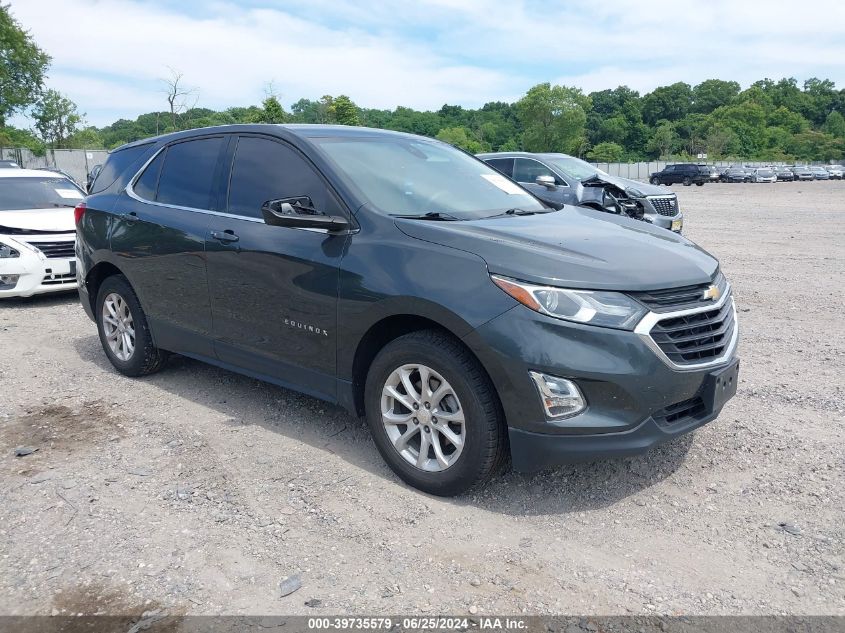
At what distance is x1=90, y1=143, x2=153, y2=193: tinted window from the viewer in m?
5.55

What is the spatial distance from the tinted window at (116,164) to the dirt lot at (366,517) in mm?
1660

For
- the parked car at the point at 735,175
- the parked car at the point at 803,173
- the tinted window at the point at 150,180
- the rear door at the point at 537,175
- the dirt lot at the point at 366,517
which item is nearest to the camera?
the dirt lot at the point at 366,517

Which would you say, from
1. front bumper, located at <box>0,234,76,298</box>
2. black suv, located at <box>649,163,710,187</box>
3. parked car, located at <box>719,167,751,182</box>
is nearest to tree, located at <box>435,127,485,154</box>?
parked car, located at <box>719,167,751,182</box>

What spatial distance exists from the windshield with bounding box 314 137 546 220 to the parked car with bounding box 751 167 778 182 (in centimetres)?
6229

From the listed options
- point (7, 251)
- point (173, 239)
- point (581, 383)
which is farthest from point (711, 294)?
point (7, 251)

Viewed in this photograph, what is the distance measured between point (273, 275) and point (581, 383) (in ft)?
6.33

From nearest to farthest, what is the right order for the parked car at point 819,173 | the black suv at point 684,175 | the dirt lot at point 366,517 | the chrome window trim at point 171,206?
the dirt lot at point 366,517, the chrome window trim at point 171,206, the black suv at point 684,175, the parked car at point 819,173

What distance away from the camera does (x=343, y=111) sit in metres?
59.1

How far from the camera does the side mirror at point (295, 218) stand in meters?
3.76

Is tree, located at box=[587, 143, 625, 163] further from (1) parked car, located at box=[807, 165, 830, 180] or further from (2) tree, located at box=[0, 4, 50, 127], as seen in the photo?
(2) tree, located at box=[0, 4, 50, 127]

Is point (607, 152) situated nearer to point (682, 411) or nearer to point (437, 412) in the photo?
point (682, 411)

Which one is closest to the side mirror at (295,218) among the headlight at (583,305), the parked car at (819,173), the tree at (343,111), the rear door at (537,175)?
the headlight at (583,305)

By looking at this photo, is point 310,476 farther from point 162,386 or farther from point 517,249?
point 162,386

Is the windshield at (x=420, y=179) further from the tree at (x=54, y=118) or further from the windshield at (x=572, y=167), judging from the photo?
the tree at (x=54, y=118)
